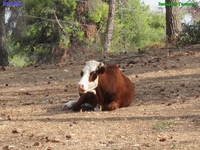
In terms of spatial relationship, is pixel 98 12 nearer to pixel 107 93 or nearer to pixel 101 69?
pixel 107 93

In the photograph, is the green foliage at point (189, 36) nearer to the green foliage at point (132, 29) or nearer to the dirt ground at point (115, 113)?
the dirt ground at point (115, 113)

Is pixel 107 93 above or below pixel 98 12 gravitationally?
below

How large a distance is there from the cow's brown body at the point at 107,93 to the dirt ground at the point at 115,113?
194 millimetres

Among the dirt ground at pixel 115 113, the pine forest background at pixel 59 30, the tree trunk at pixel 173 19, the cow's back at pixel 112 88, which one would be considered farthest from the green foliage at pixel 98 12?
the cow's back at pixel 112 88

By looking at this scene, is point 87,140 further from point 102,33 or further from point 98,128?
point 102,33

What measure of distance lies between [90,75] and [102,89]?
0.39 meters

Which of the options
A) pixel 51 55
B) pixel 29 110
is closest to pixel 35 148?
pixel 29 110

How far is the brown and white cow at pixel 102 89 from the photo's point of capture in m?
8.71

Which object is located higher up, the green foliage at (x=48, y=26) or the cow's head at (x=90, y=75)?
the green foliage at (x=48, y=26)

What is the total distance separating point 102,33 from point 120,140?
31.8 meters

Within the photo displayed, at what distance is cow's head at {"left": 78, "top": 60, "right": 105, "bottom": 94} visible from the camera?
857cm

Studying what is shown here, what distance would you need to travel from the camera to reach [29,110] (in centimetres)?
920

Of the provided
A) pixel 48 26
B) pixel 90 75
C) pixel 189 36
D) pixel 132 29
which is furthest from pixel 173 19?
A: pixel 132 29

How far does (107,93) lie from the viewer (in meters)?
8.95
